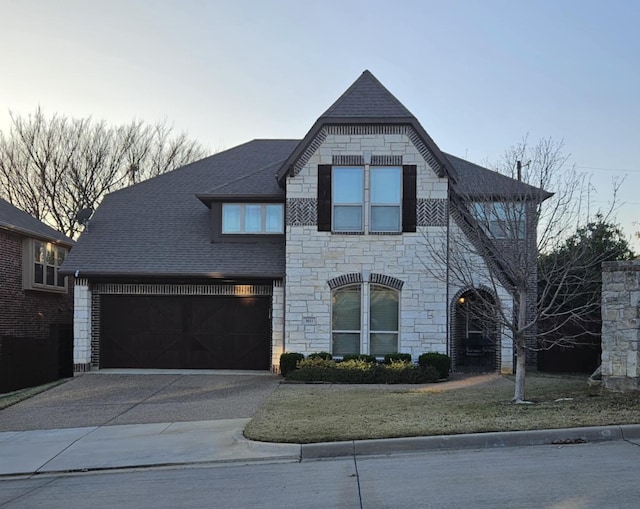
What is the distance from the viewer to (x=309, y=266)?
57.3ft

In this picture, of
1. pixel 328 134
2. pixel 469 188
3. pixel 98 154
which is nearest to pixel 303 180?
pixel 328 134

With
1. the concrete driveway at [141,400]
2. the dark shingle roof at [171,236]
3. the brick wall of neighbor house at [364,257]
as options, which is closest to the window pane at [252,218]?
the dark shingle roof at [171,236]

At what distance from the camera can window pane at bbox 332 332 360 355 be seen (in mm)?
17500

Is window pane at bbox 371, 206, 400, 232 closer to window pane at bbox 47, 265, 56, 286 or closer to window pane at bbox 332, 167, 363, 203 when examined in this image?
window pane at bbox 332, 167, 363, 203

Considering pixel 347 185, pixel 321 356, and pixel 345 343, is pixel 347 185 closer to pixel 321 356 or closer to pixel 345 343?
pixel 345 343

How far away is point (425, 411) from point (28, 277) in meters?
15.9

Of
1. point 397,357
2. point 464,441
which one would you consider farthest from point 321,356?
point 464,441

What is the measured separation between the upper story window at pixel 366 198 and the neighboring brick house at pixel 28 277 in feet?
33.0

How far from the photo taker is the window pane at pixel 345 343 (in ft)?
57.4

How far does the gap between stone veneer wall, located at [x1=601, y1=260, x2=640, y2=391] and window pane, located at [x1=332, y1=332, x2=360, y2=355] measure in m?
7.08

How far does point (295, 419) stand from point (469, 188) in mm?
8422

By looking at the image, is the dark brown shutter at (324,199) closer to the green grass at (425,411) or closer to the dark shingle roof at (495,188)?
the dark shingle roof at (495,188)

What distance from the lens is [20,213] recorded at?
2322cm

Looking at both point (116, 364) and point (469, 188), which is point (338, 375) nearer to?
point (469, 188)
